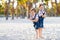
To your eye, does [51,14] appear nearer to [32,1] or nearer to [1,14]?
[1,14]

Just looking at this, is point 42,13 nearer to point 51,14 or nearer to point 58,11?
point 58,11

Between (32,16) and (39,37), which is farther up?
(32,16)

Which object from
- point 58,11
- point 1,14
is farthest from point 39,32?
point 1,14

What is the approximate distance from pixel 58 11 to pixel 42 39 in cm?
6358

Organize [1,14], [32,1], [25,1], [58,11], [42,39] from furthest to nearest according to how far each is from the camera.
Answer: [1,14], [58,11], [32,1], [25,1], [42,39]

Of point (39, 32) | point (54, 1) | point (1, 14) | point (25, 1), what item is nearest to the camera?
point (39, 32)

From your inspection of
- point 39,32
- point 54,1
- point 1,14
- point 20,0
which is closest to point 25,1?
point 20,0

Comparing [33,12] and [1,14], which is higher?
[33,12]

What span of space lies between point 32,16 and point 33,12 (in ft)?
0.59

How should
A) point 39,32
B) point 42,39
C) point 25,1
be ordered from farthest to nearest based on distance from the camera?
point 25,1 < point 39,32 < point 42,39

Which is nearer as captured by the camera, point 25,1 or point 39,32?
point 39,32

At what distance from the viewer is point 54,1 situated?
56.4m

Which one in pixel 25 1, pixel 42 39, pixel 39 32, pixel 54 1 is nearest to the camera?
pixel 42 39

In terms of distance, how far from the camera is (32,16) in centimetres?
1035
